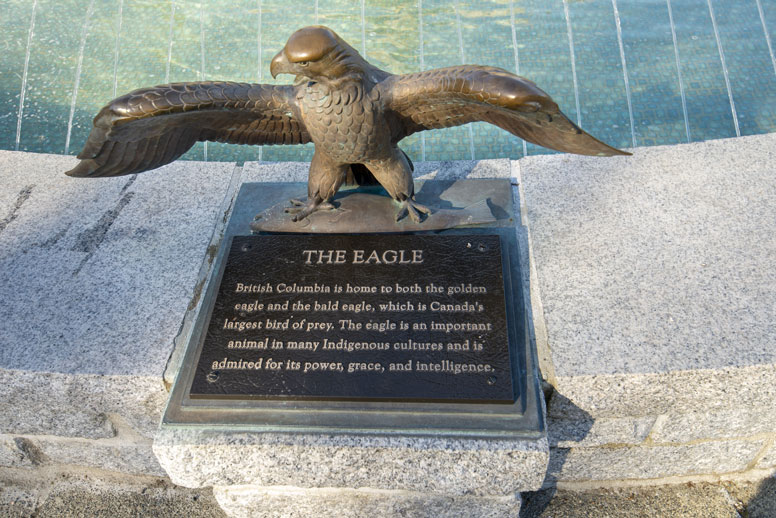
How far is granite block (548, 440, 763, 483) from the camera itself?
2.27m

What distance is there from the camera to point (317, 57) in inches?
69.0

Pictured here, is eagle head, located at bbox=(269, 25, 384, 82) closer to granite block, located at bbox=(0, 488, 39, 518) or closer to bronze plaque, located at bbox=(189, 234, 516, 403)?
bronze plaque, located at bbox=(189, 234, 516, 403)

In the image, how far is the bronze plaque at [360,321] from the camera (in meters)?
1.88

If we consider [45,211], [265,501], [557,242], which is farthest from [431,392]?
[45,211]

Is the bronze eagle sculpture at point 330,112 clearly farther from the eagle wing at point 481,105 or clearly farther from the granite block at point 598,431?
the granite block at point 598,431

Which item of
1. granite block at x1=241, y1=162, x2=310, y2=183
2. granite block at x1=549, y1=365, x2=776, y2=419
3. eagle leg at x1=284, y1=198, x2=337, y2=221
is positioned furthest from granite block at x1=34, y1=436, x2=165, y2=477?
granite block at x1=549, y1=365, x2=776, y2=419

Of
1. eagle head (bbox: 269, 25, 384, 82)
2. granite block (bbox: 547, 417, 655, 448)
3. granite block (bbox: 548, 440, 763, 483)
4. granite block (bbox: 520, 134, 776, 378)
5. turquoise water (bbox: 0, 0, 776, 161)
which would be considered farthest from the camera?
turquoise water (bbox: 0, 0, 776, 161)

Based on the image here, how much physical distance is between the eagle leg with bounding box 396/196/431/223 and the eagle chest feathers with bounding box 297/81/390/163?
347 millimetres

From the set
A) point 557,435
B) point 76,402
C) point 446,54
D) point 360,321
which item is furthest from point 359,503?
point 446,54

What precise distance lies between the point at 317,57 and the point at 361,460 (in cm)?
131

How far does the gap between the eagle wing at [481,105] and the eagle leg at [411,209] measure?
0.33 m

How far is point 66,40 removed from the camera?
14.0ft

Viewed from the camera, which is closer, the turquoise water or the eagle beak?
the eagle beak

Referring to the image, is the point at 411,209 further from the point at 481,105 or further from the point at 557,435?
the point at 557,435
